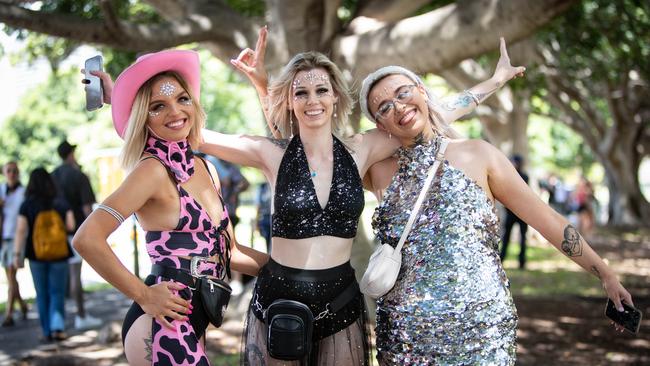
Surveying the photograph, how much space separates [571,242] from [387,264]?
95 centimetres

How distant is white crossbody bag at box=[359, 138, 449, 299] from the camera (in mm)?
3336

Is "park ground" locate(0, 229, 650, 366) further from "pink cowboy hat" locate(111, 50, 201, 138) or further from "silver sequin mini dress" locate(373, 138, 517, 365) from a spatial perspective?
"pink cowboy hat" locate(111, 50, 201, 138)

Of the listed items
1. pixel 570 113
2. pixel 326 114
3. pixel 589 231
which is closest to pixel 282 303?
pixel 326 114

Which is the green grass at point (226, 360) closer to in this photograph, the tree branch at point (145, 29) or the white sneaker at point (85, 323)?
the white sneaker at point (85, 323)

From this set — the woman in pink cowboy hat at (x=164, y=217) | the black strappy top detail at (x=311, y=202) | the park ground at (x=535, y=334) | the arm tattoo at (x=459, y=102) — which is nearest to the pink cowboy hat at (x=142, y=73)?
the woman in pink cowboy hat at (x=164, y=217)

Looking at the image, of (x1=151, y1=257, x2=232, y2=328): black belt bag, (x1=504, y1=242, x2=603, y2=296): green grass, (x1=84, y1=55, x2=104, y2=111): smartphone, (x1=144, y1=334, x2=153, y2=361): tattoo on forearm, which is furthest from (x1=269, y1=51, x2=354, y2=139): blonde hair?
(x1=504, y1=242, x2=603, y2=296): green grass

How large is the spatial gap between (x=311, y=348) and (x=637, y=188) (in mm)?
26138

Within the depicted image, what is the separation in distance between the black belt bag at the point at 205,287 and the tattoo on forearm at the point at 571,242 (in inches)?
64.4

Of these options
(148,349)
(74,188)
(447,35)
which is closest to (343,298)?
(148,349)

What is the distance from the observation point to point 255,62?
4035 mm

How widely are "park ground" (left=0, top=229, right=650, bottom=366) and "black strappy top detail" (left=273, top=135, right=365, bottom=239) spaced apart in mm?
3595

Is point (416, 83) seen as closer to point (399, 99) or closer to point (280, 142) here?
point (399, 99)

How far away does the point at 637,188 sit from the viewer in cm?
2709

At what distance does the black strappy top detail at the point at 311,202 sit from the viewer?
3.51 m
